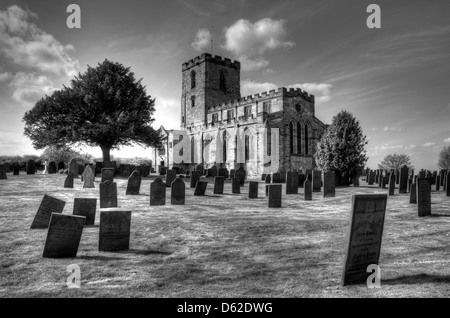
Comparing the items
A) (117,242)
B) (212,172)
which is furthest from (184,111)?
(117,242)

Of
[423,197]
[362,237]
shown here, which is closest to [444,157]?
[423,197]

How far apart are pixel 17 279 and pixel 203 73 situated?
45.7 meters

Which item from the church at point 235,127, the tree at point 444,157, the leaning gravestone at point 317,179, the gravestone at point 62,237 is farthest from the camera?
the tree at point 444,157

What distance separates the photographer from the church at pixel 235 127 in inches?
1316

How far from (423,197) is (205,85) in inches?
1624

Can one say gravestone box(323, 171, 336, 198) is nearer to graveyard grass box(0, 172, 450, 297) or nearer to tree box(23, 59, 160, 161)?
graveyard grass box(0, 172, 450, 297)

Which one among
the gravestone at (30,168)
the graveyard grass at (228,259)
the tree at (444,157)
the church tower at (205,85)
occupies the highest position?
the church tower at (205,85)

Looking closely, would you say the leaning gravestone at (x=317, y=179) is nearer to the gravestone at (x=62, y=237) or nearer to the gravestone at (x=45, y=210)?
the gravestone at (x=45, y=210)

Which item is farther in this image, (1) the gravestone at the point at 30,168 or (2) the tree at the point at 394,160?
(2) the tree at the point at 394,160

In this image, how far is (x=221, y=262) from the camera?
15.6 feet

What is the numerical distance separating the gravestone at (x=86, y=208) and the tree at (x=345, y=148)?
1568 cm

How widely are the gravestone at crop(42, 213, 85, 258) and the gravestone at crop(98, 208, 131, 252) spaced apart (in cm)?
42

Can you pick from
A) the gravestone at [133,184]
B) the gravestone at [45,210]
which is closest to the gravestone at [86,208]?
the gravestone at [45,210]
